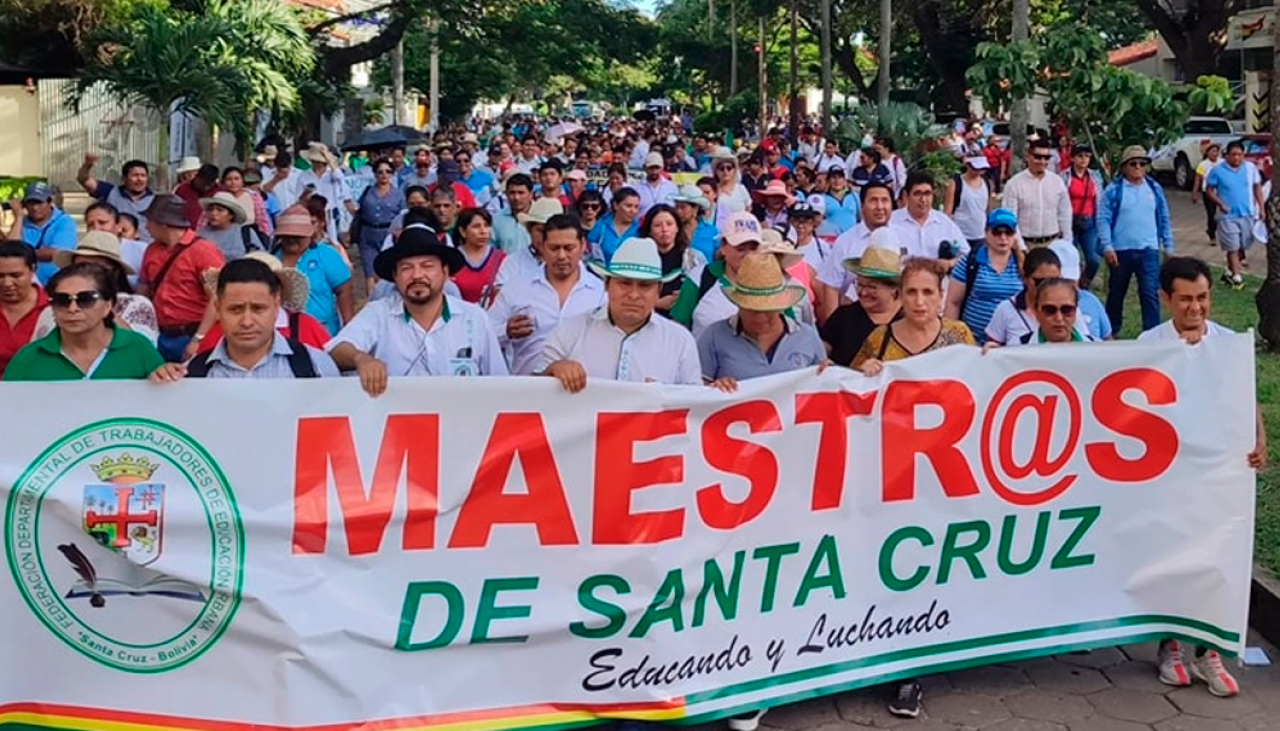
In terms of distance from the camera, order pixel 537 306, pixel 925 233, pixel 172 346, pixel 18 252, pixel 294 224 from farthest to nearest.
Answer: pixel 925 233 < pixel 294 224 < pixel 172 346 < pixel 537 306 < pixel 18 252

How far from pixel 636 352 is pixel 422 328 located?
813mm

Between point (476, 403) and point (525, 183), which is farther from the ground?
point (525, 183)

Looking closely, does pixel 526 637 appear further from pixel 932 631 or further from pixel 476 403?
pixel 932 631

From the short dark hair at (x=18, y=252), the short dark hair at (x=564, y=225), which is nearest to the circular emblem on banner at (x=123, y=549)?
the short dark hair at (x=18, y=252)

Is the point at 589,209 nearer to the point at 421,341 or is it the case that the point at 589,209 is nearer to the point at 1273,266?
the point at 421,341

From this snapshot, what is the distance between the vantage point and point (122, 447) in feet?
13.5

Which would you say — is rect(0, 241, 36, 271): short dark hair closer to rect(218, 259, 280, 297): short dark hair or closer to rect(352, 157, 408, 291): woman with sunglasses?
rect(218, 259, 280, 297): short dark hair

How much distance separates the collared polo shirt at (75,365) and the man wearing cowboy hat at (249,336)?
0.30m

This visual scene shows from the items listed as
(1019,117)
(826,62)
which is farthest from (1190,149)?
(1019,117)

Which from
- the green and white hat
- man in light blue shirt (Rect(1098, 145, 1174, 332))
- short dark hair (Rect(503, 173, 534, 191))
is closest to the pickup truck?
man in light blue shirt (Rect(1098, 145, 1174, 332))

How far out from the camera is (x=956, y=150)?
25141mm

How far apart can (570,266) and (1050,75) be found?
9.94 m

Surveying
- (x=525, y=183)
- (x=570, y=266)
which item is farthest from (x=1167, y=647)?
A: (x=525, y=183)

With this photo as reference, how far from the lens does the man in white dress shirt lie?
20.6ft
